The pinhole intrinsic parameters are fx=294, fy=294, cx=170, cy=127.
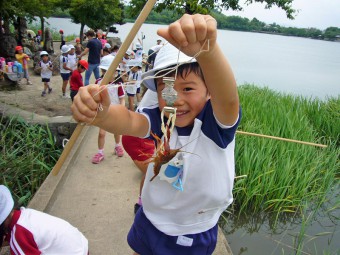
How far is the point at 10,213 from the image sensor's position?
1539 millimetres

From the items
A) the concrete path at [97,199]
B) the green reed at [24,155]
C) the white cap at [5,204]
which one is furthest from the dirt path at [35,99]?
the white cap at [5,204]

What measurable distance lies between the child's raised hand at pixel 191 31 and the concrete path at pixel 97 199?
6.59ft

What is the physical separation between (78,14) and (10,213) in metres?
20.4

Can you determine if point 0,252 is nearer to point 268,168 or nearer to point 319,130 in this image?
point 268,168

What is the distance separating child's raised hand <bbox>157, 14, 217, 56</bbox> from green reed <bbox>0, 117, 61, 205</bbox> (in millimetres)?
2677

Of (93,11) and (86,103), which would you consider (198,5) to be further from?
(93,11)

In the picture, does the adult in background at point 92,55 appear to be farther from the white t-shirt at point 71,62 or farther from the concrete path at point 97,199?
the concrete path at point 97,199

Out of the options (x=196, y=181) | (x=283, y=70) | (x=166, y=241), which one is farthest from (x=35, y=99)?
(x=283, y=70)

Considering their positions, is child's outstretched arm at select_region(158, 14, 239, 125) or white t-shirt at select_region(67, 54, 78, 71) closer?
child's outstretched arm at select_region(158, 14, 239, 125)

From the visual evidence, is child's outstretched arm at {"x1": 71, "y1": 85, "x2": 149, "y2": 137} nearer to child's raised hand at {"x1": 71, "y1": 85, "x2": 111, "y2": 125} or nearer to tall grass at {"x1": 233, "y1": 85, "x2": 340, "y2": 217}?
child's raised hand at {"x1": 71, "y1": 85, "x2": 111, "y2": 125}

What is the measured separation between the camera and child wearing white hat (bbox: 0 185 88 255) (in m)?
1.45

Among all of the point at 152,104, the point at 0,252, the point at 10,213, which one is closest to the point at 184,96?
the point at 152,104

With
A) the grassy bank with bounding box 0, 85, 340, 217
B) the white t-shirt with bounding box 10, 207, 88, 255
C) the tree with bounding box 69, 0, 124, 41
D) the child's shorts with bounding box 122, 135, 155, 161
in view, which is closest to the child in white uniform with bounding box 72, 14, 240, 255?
the white t-shirt with bounding box 10, 207, 88, 255

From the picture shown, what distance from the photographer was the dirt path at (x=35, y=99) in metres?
6.12
